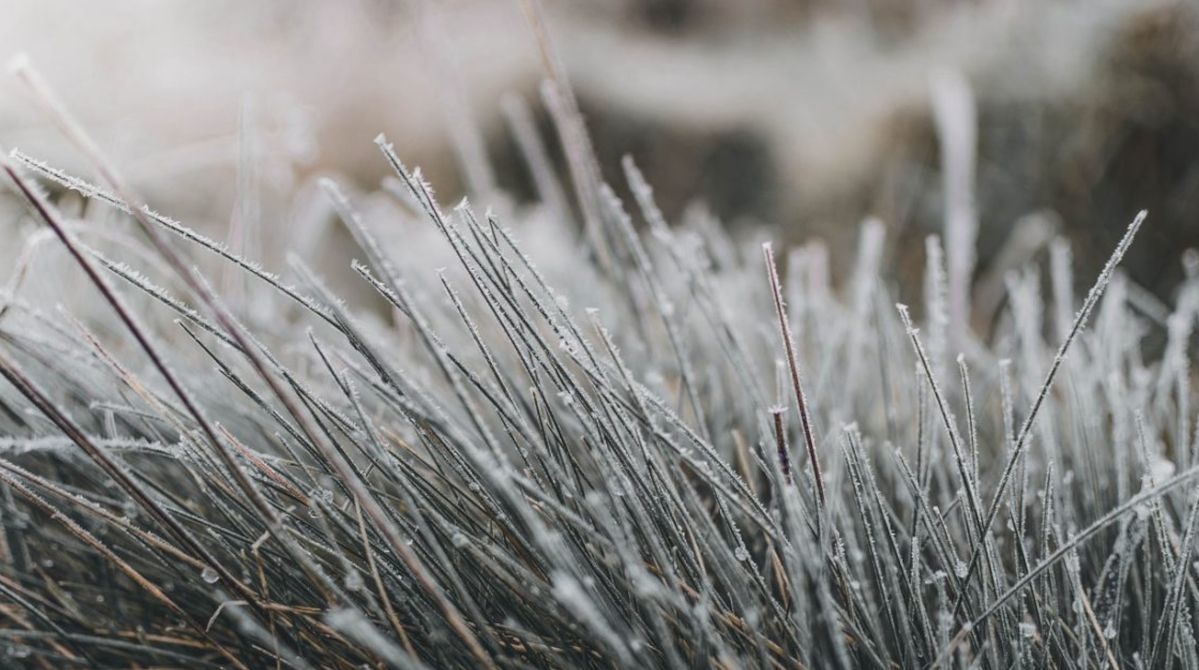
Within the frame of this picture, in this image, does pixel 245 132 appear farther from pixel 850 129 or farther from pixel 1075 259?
pixel 850 129

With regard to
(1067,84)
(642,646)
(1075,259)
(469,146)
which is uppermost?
(1067,84)

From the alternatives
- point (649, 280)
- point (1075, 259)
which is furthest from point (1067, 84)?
point (649, 280)

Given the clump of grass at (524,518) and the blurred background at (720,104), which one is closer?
the clump of grass at (524,518)

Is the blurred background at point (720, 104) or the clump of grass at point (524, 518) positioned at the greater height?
the blurred background at point (720, 104)

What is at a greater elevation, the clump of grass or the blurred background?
the blurred background

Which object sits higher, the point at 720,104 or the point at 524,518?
the point at 720,104

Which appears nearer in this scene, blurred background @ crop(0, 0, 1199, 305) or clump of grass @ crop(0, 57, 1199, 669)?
clump of grass @ crop(0, 57, 1199, 669)

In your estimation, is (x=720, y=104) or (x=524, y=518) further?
(x=720, y=104)

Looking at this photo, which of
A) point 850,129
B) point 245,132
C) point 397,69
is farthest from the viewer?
point 397,69
